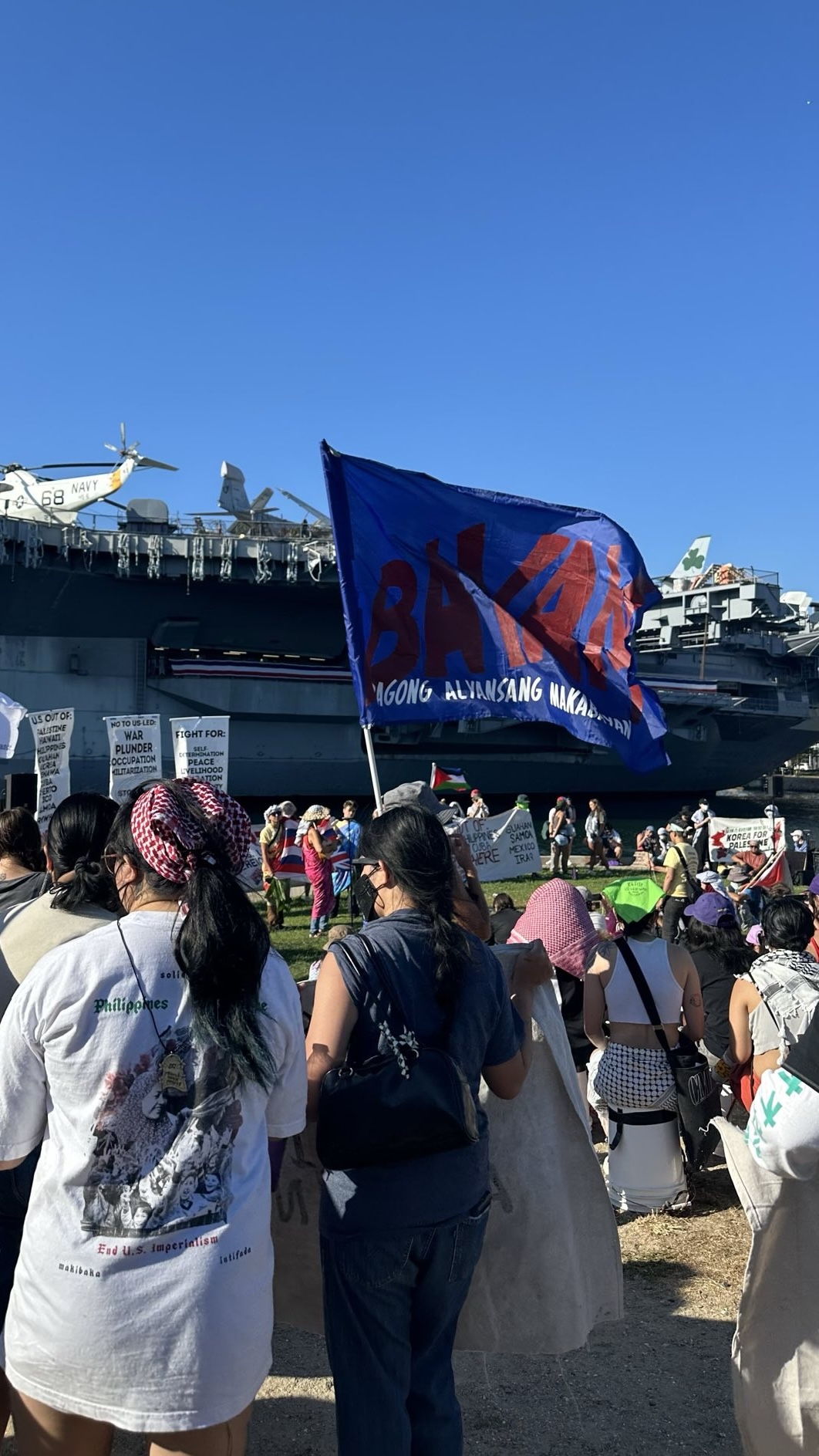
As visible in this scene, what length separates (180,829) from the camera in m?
2.10

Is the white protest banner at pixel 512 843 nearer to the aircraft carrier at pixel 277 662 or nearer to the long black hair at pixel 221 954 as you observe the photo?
the long black hair at pixel 221 954

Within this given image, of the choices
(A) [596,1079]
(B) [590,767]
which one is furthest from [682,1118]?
(B) [590,767]

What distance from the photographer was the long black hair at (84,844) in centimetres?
296

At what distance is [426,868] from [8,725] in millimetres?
9243

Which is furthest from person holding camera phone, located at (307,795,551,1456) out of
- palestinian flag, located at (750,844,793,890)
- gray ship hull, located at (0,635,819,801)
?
gray ship hull, located at (0,635,819,801)

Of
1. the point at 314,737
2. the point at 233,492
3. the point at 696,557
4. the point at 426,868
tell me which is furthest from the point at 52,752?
the point at 696,557

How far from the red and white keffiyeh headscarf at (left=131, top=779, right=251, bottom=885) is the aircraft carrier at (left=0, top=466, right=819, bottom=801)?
84.1 feet

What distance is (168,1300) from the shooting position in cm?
188

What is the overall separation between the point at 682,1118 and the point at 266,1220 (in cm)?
315

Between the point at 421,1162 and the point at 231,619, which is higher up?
the point at 231,619

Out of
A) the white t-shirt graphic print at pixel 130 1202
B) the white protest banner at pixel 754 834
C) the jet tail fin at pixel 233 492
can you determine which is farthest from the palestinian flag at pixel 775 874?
the jet tail fin at pixel 233 492

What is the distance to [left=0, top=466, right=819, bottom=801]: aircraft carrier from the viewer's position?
28016 millimetres

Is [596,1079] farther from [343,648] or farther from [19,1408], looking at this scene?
[343,648]

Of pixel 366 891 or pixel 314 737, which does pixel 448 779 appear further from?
pixel 314 737
